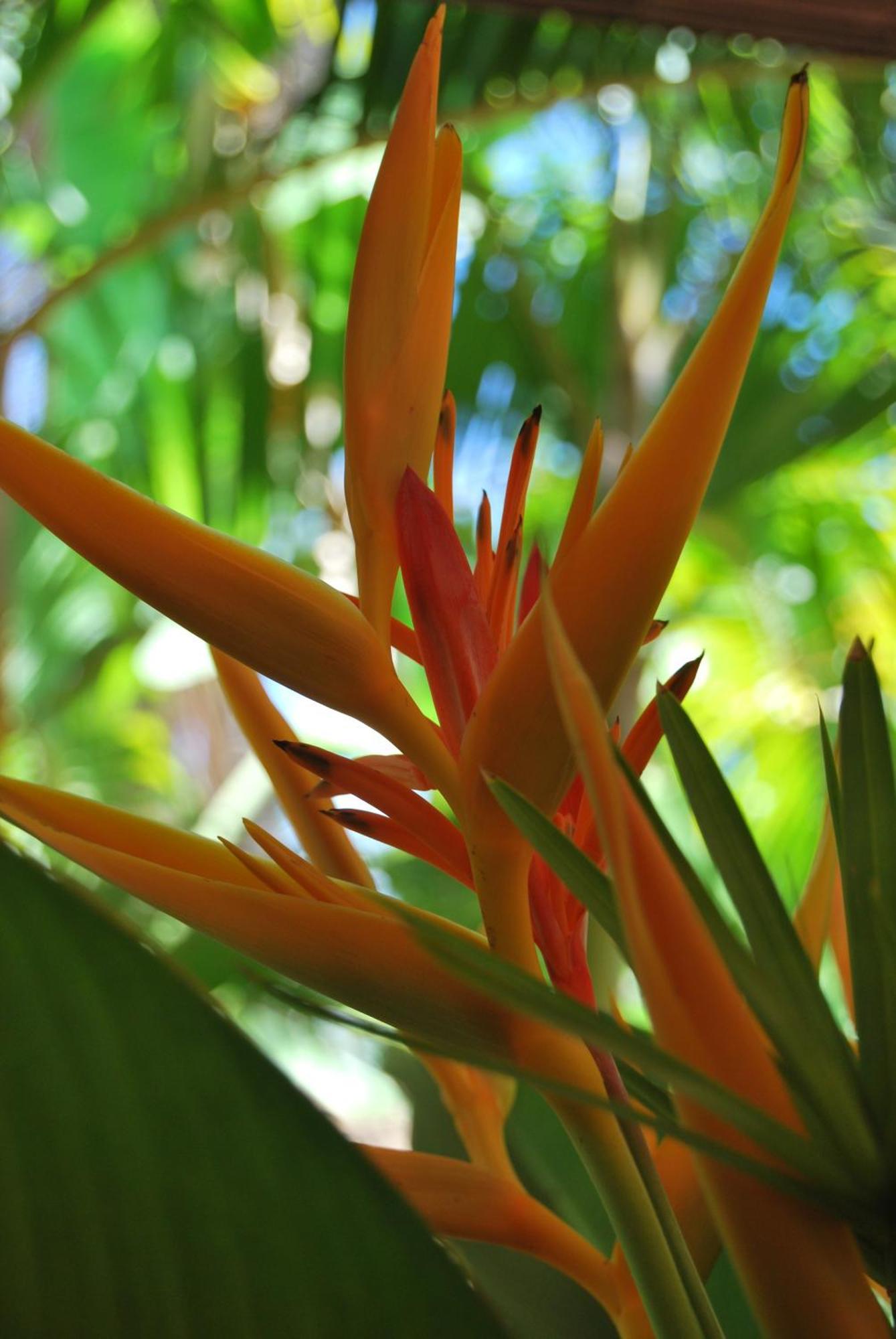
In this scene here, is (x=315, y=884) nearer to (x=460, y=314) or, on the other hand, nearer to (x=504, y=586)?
(x=504, y=586)

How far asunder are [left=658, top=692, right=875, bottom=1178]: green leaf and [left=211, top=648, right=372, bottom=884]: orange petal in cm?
8

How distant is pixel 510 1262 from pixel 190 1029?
0.60 feet

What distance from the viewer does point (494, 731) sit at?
0.17m

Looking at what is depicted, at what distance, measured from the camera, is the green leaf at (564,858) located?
0.16m

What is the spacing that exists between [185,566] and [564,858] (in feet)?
0.23

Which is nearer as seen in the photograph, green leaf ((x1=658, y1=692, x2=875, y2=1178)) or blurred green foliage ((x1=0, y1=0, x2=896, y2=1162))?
green leaf ((x1=658, y1=692, x2=875, y2=1178))

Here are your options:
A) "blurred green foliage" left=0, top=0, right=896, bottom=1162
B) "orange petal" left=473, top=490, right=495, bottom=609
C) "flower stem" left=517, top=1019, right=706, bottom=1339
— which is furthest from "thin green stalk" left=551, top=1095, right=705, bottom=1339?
"blurred green foliage" left=0, top=0, right=896, bottom=1162

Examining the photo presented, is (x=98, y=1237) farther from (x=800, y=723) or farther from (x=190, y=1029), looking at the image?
(x=800, y=723)

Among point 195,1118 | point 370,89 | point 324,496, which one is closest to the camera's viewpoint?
point 195,1118

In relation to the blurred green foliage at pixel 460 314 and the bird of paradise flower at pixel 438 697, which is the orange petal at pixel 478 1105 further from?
the blurred green foliage at pixel 460 314

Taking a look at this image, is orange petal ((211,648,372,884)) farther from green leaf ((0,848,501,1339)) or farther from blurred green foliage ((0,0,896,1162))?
blurred green foliage ((0,0,896,1162))

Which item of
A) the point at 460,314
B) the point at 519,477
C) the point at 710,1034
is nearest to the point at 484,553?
the point at 519,477

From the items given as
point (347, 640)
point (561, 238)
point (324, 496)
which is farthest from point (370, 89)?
point (561, 238)

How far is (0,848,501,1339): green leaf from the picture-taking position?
0.14 m
